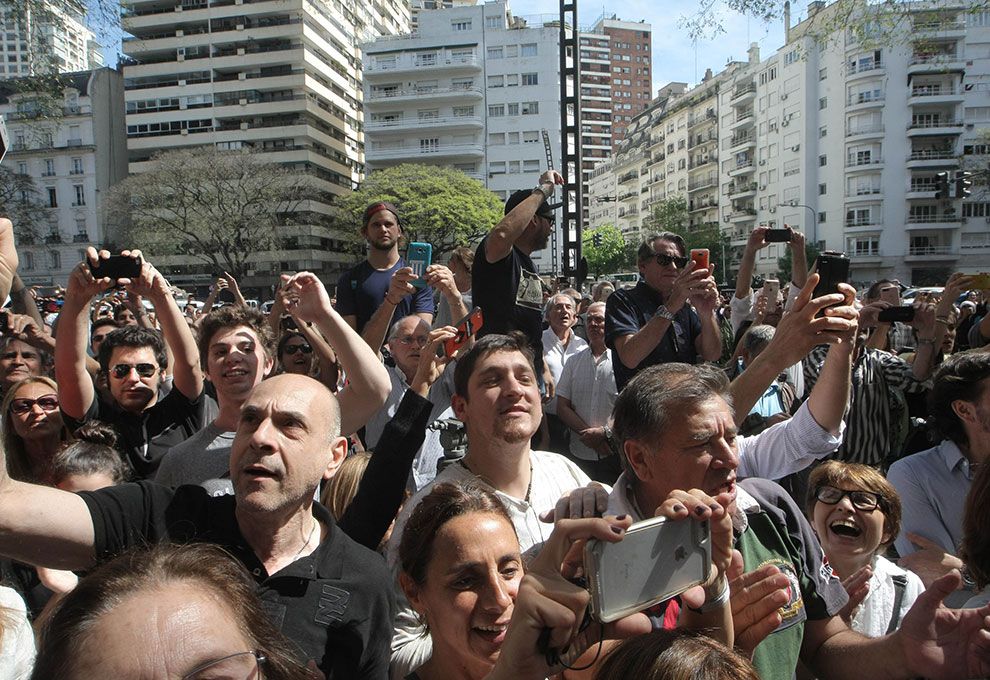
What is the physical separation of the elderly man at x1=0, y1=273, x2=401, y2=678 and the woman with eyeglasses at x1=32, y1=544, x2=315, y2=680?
12.3 inches

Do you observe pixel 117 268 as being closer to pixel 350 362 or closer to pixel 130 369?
pixel 130 369

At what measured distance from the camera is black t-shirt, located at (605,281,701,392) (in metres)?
4.32

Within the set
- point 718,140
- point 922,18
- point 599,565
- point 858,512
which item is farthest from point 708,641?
point 718,140

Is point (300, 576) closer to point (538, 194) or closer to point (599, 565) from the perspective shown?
point (599, 565)

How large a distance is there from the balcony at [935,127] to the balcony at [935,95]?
5.30 feet

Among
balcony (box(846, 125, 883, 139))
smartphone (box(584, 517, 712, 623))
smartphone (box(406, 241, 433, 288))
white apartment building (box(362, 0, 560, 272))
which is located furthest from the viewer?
white apartment building (box(362, 0, 560, 272))

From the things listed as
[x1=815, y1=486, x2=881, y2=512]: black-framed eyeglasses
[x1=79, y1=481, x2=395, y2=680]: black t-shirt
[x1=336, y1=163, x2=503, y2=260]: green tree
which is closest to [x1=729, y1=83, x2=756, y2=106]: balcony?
[x1=336, y1=163, x2=503, y2=260]: green tree

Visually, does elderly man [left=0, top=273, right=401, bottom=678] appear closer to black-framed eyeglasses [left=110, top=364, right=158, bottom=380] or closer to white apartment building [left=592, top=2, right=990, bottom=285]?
black-framed eyeglasses [left=110, top=364, right=158, bottom=380]

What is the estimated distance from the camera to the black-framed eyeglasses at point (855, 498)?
9.12ft

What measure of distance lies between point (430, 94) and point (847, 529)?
73.1 m

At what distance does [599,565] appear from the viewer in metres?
1.29

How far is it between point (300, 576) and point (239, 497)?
31 centimetres

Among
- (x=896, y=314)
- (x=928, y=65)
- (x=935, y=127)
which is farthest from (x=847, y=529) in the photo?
(x=935, y=127)

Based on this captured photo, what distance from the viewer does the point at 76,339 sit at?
3240 millimetres
